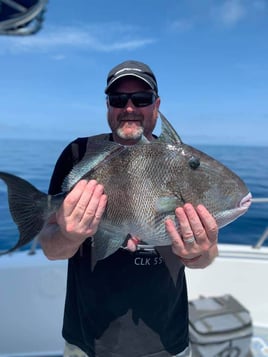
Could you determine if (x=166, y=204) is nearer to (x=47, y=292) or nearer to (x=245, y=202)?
(x=245, y=202)

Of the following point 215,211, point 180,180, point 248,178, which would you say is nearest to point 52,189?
point 180,180

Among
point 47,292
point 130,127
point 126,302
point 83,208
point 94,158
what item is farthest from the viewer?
point 47,292

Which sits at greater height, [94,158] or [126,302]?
[94,158]

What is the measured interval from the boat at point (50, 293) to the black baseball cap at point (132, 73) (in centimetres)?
241

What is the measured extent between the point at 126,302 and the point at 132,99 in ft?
4.18

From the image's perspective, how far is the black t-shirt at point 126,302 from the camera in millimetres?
2053

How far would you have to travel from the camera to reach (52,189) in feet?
7.10

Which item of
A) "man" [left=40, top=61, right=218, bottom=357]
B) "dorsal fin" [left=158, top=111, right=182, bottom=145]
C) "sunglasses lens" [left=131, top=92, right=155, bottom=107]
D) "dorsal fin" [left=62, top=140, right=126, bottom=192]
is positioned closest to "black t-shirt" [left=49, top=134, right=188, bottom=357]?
"man" [left=40, top=61, right=218, bottom=357]

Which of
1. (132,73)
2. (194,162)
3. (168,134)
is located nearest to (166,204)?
(194,162)

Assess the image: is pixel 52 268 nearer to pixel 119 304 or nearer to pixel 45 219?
pixel 119 304

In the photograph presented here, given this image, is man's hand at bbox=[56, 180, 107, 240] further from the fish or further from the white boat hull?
the white boat hull

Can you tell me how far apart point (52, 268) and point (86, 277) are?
1882 mm

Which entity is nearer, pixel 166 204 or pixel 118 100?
pixel 166 204

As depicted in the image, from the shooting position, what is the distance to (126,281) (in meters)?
2.09
